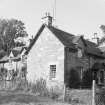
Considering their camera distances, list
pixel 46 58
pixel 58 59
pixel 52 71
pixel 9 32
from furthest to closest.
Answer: pixel 9 32 < pixel 46 58 < pixel 52 71 < pixel 58 59

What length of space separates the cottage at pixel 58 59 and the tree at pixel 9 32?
40851mm

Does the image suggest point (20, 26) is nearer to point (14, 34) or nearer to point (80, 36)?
point (14, 34)

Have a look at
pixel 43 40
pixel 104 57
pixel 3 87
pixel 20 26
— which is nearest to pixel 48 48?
pixel 43 40

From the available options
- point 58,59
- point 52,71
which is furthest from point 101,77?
point 58,59

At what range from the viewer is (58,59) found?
83.0 ft

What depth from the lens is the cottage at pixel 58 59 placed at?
24906 millimetres

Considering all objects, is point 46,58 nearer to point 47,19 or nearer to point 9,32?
point 47,19

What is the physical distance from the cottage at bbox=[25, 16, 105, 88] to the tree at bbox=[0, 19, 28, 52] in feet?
134

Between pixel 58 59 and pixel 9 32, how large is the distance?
48941mm

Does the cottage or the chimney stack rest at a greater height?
the chimney stack

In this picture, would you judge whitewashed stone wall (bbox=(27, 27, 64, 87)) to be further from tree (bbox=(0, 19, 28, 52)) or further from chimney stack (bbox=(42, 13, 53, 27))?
tree (bbox=(0, 19, 28, 52))

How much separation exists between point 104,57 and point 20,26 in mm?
47915

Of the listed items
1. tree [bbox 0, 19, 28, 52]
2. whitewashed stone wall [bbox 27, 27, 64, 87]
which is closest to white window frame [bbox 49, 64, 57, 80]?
whitewashed stone wall [bbox 27, 27, 64, 87]

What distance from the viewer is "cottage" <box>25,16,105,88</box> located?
24906mm
